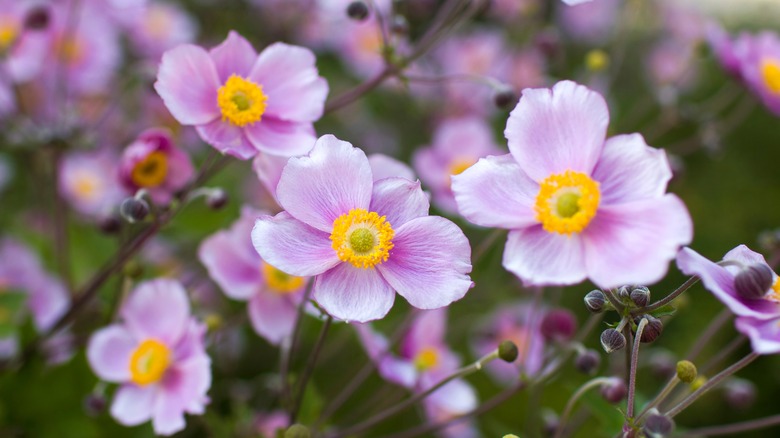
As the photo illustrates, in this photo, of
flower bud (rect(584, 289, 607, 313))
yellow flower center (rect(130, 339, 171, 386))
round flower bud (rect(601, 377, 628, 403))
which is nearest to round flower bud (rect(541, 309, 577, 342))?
round flower bud (rect(601, 377, 628, 403))

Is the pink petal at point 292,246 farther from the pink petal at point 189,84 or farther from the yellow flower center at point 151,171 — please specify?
the yellow flower center at point 151,171

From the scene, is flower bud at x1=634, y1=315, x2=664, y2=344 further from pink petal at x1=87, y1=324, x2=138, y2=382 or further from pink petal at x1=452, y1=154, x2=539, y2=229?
pink petal at x1=87, y1=324, x2=138, y2=382

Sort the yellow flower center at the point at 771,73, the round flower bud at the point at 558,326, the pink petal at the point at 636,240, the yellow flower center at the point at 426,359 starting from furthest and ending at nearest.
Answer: the yellow flower center at the point at 771,73
the yellow flower center at the point at 426,359
the round flower bud at the point at 558,326
the pink petal at the point at 636,240

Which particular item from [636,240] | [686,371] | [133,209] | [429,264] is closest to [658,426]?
[686,371]

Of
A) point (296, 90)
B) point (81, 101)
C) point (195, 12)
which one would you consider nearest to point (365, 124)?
point (195, 12)

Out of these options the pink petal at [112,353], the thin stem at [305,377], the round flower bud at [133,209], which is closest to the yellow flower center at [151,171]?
the round flower bud at [133,209]

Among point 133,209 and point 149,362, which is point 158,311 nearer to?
point 149,362

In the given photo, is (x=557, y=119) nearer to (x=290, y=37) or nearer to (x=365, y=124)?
(x=290, y=37)
